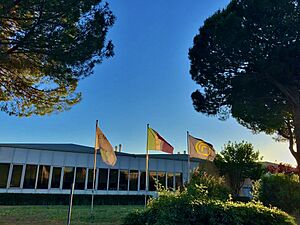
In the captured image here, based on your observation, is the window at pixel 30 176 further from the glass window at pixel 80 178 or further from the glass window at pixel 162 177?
the glass window at pixel 162 177

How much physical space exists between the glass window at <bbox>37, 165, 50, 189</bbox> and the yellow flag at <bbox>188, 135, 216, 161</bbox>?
35.0 ft

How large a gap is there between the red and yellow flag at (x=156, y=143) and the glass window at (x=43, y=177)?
381 inches

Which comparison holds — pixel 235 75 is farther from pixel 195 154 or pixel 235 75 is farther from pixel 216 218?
pixel 216 218

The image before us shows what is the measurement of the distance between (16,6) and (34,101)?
13.8 ft

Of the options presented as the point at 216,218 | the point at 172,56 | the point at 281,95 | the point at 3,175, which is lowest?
the point at 216,218

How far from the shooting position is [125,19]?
37.8ft

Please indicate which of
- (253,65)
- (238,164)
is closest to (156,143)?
(253,65)

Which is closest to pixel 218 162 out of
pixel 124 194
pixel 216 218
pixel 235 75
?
pixel 124 194

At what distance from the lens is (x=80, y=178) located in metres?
19.7

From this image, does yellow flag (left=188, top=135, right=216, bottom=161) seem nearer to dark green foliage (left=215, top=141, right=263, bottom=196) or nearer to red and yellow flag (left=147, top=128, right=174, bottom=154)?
red and yellow flag (left=147, top=128, right=174, bottom=154)

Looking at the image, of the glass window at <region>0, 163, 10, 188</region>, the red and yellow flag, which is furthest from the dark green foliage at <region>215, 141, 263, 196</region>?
the glass window at <region>0, 163, 10, 188</region>

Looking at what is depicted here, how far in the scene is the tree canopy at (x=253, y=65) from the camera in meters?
11.1

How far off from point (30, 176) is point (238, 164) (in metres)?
17.1

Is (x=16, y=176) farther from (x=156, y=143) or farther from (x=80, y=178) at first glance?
(x=156, y=143)
